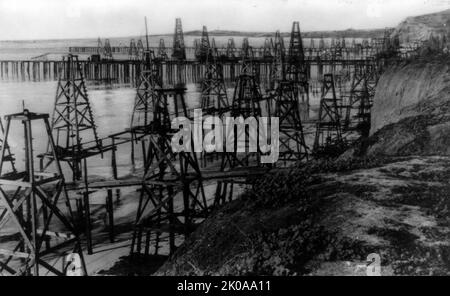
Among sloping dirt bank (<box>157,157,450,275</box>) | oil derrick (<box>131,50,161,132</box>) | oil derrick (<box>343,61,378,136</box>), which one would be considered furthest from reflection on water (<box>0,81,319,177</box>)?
sloping dirt bank (<box>157,157,450,275</box>)

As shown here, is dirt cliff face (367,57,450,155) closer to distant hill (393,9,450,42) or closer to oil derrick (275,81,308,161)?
oil derrick (275,81,308,161)

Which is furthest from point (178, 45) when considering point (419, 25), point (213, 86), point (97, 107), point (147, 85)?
point (419, 25)

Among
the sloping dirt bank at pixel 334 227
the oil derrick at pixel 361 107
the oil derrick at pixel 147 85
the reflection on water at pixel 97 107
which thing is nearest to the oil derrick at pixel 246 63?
the oil derrick at pixel 147 85

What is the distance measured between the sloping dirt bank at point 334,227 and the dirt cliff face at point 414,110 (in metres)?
2.83

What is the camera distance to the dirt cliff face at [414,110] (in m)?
13.1

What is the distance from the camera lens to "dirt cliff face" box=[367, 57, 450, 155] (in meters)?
13.1

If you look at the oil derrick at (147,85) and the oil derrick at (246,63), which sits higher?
the oil derrick at (246,63)

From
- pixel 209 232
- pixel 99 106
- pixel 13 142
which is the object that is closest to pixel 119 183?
pixel 209 232

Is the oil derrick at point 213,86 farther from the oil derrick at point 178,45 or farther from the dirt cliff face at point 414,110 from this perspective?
the oil derrick at point 178,45

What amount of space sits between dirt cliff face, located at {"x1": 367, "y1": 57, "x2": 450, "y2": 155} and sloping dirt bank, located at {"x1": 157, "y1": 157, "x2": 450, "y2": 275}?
2831 mm

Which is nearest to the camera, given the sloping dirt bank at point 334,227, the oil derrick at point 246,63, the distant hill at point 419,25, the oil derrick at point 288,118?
the sloping dirt bank at point 334,227

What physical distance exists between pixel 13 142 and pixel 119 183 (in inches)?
757
